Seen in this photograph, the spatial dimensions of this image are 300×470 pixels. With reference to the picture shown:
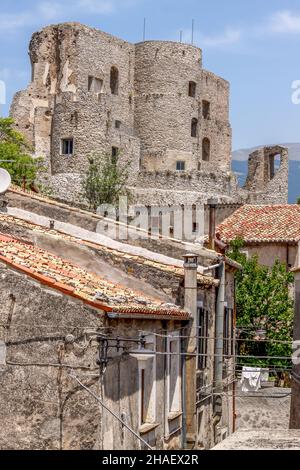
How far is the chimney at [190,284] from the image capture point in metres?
17.6

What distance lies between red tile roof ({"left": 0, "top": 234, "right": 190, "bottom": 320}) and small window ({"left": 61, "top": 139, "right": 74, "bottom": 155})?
51542 mm

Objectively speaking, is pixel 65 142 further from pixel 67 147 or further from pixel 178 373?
pixel 178 373

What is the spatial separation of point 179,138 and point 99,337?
63465 mm

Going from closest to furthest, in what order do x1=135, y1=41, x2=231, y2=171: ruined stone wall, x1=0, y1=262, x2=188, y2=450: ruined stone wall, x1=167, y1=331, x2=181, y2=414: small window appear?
x1=0, y1=262, x2=188, y2=450: ruined stone wall, x1=167, y1=331, x2=181, y2=414: small window, x1=135, y1=41, x2=231, y2=171: ruined stone wall

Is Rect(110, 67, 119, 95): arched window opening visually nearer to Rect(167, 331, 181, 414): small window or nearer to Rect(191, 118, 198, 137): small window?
Rect(191, 118, 198, 137): small window

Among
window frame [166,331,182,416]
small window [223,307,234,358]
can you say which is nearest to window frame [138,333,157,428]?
window frame [166,331,182,416]

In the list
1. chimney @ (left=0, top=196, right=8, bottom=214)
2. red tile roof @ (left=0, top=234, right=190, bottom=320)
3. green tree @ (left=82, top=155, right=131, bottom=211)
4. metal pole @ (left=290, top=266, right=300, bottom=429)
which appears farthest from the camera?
green tree @ (left=82, top=155, right=131, bottom=211)

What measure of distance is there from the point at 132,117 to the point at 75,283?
62022mm

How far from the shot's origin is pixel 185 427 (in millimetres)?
18094

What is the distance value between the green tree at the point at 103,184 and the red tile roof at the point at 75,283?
135 feet

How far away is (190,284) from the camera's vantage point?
17750 mm

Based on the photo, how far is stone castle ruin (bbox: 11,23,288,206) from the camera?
2665 inches

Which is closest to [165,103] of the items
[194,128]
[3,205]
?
[194,128]

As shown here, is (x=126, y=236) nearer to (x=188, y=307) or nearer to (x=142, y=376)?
(x=188, y=307)
